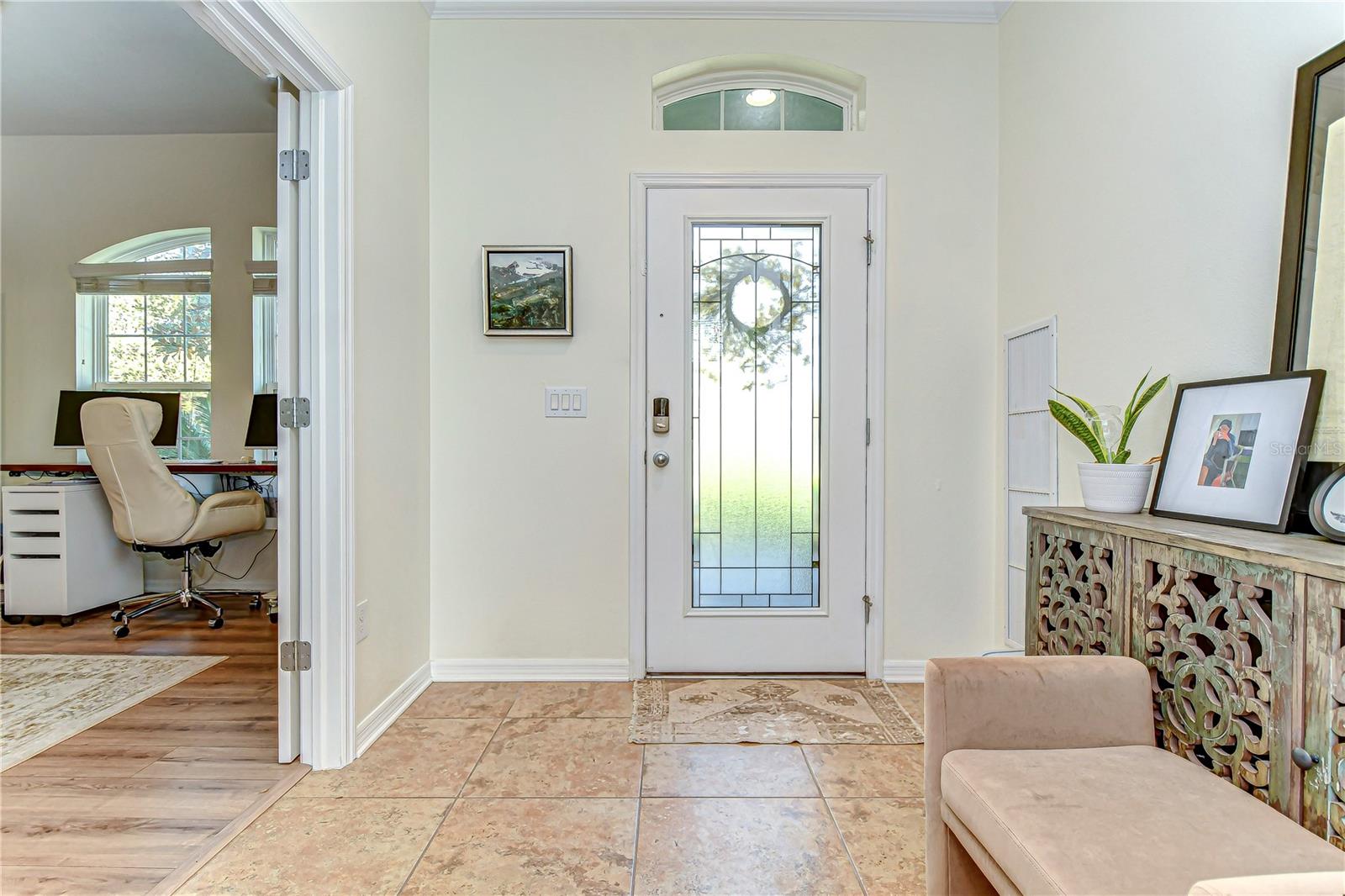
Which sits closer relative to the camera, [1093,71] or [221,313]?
[1093,71]

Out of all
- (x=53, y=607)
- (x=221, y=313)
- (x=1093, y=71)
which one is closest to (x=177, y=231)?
(x=221, y=313)

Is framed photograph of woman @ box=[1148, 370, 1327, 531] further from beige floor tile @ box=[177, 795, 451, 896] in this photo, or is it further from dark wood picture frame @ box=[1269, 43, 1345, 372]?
beige floor tile @ box=[177, 795, 451, 896]

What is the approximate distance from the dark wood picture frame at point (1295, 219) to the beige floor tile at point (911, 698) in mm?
1527

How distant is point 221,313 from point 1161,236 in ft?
15.6

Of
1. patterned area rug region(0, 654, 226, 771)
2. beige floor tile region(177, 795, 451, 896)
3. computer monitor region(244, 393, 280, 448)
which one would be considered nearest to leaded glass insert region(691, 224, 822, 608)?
beige floor tile region(177, 795, 451, 896)

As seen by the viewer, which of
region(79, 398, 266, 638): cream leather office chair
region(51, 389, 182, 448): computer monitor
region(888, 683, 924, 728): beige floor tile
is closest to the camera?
region(888, 683, 924, 728): beige floor tile

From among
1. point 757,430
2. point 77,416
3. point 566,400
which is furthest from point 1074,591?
point 77,416

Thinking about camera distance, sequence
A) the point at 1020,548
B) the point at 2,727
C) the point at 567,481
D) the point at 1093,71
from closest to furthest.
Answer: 1. the point at 1093,71
2. the point at 2,727
3. the point at 1020,548
4. the point at 567,481

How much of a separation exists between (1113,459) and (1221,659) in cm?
70

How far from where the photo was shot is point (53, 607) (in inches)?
135

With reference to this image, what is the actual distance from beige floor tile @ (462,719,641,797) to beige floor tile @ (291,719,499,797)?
0.06 metres

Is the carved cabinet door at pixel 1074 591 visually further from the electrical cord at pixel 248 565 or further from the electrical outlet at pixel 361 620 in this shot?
the electrical cord at pixel 248 565

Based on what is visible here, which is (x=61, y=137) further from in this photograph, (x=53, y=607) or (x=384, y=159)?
(x=384, y=159)

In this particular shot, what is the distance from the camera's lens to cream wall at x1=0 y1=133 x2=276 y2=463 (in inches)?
160
